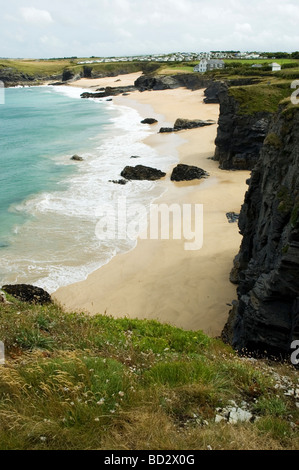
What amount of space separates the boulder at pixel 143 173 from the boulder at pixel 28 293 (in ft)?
53.8

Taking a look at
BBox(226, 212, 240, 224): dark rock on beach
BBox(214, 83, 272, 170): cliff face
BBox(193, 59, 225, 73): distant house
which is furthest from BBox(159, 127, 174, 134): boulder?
BBox(193, 59, 225, 73): distant house

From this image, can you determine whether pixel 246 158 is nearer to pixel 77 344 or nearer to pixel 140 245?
pixel 140 245

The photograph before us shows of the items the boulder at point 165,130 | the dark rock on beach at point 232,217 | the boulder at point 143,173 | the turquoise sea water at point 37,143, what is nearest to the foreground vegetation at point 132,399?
the dark rock on beach at point 232,217

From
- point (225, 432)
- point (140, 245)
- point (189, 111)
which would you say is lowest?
point (140, 245)

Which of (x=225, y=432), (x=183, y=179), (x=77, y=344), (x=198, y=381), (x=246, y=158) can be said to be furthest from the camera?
(x=246, y=158)

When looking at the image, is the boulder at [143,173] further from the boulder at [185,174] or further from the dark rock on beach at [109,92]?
the dark rock on beach at [109,92]

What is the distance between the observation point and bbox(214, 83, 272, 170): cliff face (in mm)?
29031

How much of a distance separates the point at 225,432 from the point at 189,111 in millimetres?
58717

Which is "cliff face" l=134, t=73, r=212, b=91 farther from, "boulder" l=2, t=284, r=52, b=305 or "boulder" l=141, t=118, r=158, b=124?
"boulder" l=2, t=284, r=52, b=305

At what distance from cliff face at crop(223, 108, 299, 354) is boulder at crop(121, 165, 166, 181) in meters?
16.9

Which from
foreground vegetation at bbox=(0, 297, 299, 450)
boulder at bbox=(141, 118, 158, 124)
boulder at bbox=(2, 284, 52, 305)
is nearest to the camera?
foreground vegetation at bbox=(0, 297, 299, 450)

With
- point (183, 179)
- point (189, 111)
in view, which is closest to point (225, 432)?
point (183, 179)

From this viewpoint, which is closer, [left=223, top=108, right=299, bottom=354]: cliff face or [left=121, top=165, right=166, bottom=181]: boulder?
[left=223, top=108, right=299, bottom=354]: cliff face
